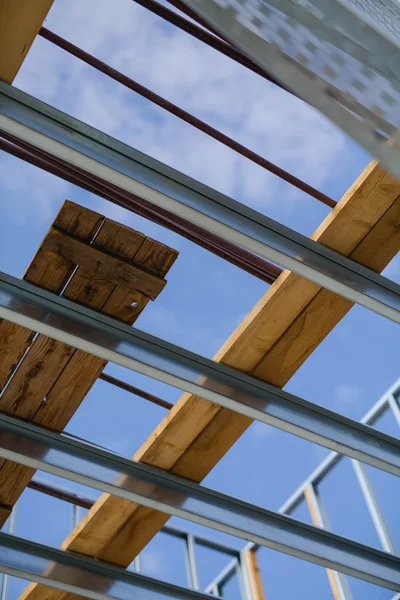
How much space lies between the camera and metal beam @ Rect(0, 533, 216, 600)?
20.6ft

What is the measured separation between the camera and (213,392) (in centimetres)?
538

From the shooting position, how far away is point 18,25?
3820 millimetres

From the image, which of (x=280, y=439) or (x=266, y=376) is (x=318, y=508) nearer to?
(x=266, y=376)

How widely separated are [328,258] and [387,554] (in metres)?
3.49

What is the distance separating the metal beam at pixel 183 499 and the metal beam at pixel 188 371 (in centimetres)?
98

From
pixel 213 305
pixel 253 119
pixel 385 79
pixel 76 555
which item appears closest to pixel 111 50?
pixel 213 305

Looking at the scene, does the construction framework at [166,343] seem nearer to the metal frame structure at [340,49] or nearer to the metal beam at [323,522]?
the metal beam at [323,522]

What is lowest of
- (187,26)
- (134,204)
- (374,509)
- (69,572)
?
(69,572)

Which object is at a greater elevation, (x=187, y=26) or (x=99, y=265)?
(x=187, y=26)

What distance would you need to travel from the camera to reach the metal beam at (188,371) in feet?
16.3

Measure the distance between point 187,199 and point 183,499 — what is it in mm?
2713

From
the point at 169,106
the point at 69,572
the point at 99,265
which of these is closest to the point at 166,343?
the point at 99,265

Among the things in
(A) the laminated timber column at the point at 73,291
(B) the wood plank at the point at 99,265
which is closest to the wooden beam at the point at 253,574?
(A) the laminated timber column at the point at 73,291

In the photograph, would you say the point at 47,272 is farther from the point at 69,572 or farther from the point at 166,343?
the point at 69,572
